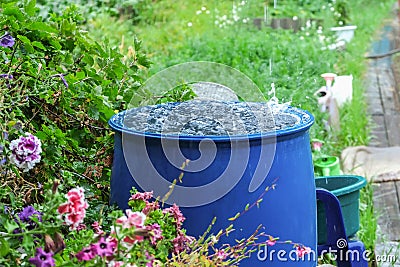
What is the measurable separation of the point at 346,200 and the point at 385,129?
101 inches

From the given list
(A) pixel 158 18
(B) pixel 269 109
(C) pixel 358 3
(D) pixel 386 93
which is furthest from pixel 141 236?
(C) pixel 358 3

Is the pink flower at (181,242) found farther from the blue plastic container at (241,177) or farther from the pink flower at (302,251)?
the pink flower at (302,251)

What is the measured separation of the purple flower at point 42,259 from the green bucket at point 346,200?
1440 millimetres

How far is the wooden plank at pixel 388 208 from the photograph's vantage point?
11.2 ft

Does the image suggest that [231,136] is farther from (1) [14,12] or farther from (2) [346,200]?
(2) [346,200]

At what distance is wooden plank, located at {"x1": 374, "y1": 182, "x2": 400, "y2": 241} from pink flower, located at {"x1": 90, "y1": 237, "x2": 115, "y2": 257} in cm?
212

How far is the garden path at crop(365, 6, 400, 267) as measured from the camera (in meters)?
3.39

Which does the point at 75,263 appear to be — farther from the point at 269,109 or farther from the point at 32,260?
the point at 269,109

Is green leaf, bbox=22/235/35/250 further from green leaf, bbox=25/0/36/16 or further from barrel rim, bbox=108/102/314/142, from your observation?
green leaf, bbox=25/0/36/16

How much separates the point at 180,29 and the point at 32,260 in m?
5.95

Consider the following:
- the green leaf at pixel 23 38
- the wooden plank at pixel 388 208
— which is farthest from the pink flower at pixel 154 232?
the wooden plank at pixel 388 208

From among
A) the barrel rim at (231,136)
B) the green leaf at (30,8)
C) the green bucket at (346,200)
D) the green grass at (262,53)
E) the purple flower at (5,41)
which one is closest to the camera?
the barrel rim at (231,136)

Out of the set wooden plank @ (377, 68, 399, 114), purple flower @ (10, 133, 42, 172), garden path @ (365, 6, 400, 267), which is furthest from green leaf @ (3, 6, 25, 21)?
wooden plank @ (377, 68, 399, 114)

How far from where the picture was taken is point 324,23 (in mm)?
7977
